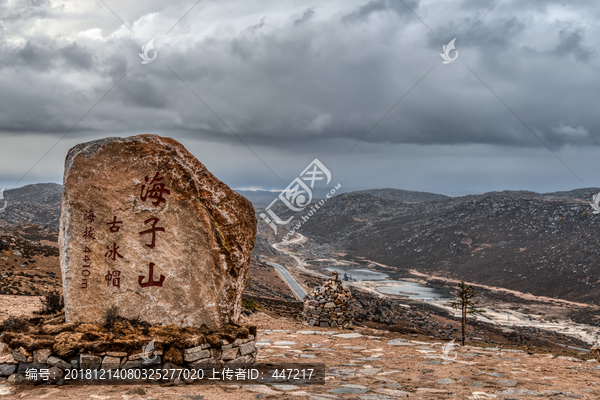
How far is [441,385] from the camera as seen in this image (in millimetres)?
7422

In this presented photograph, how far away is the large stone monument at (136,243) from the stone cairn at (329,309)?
34.1 ft

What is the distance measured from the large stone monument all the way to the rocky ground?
1.49 meters

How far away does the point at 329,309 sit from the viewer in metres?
17.6

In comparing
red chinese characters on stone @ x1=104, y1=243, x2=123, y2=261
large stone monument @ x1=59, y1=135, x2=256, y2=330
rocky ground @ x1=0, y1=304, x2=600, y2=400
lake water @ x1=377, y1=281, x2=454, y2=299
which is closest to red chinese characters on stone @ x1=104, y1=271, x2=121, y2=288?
large stone monument @ x1=59, y1=135, x2=256, y2=330

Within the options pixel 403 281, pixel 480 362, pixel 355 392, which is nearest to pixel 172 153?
pixel 355 392

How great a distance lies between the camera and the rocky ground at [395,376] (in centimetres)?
624

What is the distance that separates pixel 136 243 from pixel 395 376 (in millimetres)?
5459

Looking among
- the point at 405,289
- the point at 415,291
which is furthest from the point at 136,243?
the point at 405,289

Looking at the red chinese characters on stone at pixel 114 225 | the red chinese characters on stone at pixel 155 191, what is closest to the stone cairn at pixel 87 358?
the red chinese characters on stone at pixel 114 225

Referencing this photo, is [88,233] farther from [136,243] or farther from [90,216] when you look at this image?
[136,243]

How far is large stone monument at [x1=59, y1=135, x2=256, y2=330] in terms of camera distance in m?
7.67

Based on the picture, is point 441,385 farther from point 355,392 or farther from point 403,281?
point 403,281

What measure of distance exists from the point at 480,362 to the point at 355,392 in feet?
15.5

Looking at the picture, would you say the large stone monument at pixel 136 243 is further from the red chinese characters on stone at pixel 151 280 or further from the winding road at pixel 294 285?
the winding road at pixel 294 285
